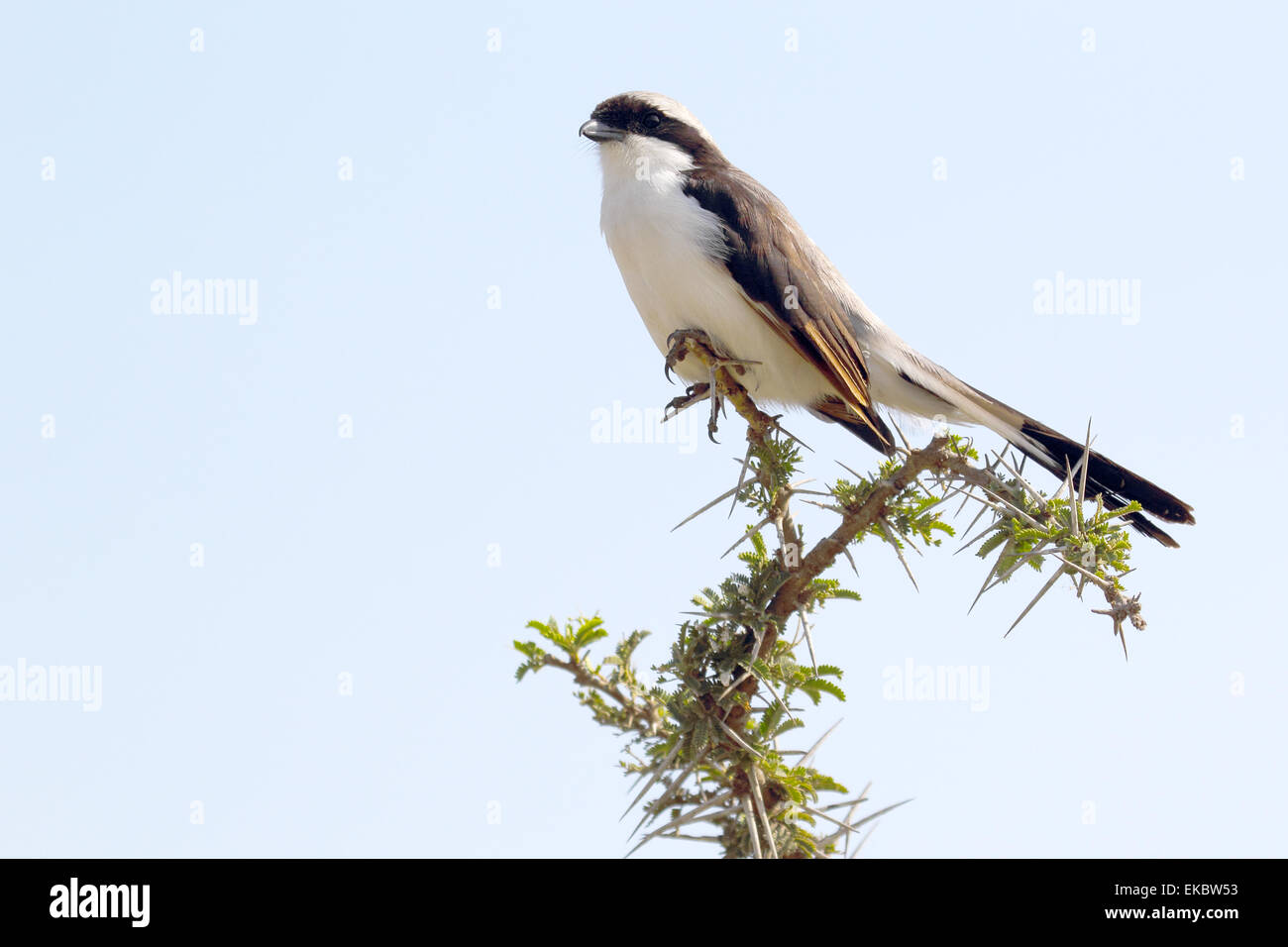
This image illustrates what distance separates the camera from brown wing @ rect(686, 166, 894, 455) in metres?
5.50

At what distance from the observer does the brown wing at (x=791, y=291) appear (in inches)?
217

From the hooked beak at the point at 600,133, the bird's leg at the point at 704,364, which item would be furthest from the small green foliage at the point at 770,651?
the hooked beak at the point at 600,133

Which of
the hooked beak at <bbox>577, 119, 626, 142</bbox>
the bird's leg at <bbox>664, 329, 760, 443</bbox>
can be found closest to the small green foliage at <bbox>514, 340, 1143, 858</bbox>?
the bird's leg at <bbox>664, 329, 760, 443</bbox>

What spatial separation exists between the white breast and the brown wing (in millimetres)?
80

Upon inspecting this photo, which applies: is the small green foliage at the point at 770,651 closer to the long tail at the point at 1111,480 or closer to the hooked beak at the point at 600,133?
the long tail at the point at 1111,480

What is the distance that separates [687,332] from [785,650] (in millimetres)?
2053

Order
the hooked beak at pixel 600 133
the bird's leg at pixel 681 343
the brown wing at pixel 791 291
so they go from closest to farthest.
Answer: the bird's leg at pixel 681 343, the brown wing at pixel 791 291, the hooked beak at pixel 600 133

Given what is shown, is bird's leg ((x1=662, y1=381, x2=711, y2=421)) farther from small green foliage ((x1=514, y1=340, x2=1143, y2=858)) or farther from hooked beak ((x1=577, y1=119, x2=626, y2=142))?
hooked beak ((x1=577, y1=119, x2=626, y2=142))

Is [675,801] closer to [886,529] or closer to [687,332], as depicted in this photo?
[886,529]

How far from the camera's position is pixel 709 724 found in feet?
10.8

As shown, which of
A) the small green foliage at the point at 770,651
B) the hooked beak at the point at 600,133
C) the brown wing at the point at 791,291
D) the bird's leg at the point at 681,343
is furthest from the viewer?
the hooked beak at the point at 600,133

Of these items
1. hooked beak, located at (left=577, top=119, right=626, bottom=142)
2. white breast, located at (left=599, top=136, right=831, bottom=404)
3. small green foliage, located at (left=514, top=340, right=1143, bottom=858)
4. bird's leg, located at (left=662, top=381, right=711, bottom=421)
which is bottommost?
small green foliage, located at (left=514, top=340, right=1143, bottom=858)

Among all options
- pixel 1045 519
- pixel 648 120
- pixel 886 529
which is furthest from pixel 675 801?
pixel 648 120

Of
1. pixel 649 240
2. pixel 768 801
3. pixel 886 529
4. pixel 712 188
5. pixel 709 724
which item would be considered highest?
pixel 712 188
